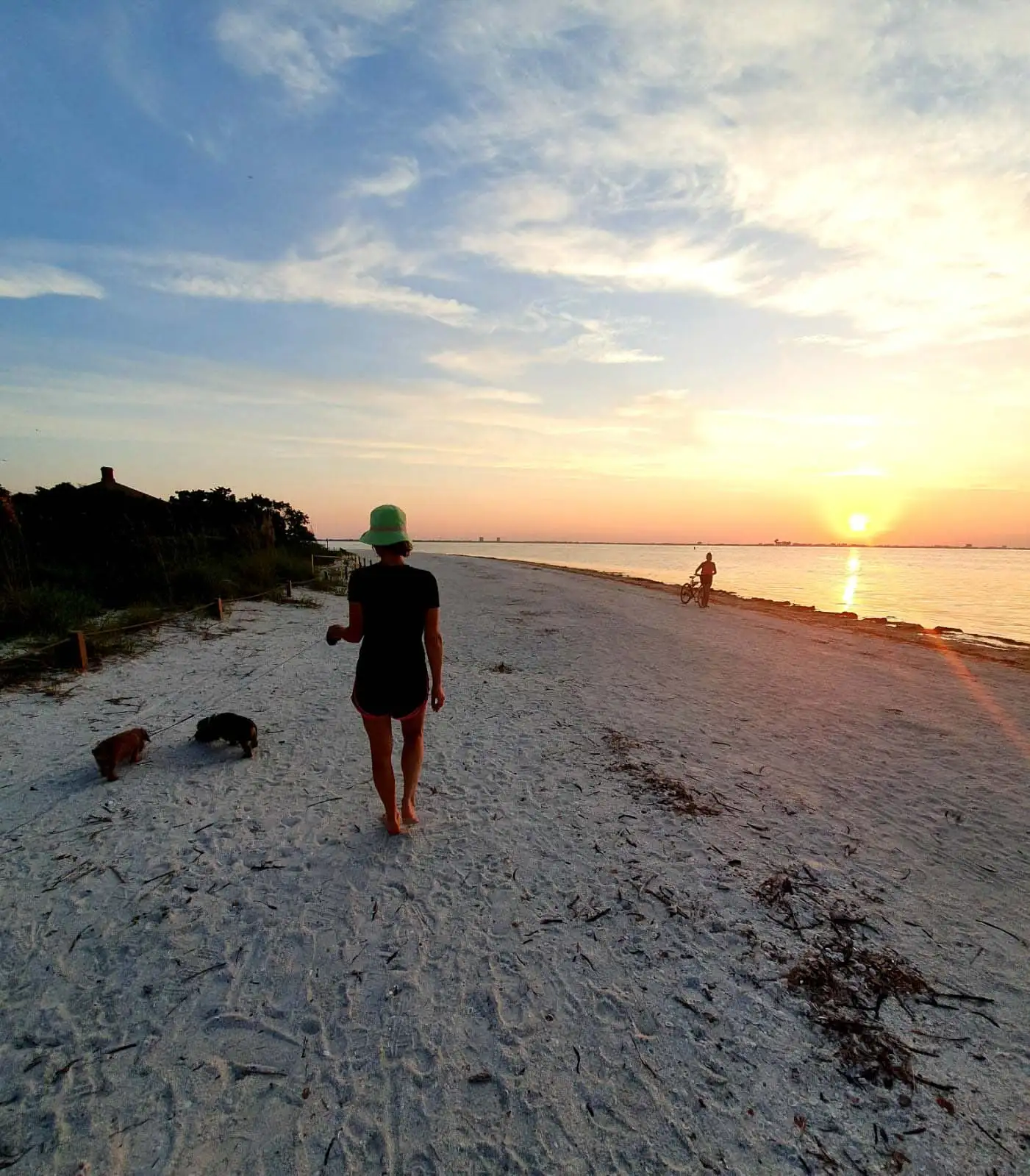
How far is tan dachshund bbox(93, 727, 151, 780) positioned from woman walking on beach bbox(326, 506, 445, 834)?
262 cm

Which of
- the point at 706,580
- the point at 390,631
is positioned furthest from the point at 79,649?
the point at 706,580

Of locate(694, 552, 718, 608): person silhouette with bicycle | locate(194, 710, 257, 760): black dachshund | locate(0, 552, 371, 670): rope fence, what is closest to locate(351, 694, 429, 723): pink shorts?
locate(194, 710, 257, 760): black dachshund

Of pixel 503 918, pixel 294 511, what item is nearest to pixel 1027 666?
pixel 503 918

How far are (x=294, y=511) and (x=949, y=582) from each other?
1933 inches

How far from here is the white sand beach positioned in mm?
2061

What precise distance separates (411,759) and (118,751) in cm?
270

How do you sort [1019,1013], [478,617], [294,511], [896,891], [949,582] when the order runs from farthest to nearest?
[949,582] < [294,511] < [478,617] < [896,891] < [1019,1013]

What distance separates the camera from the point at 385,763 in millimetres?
3836

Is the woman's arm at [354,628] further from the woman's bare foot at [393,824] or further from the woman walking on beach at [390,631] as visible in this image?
the woman's bare foot at [393,824]

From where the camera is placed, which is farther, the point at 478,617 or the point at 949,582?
the point at 949,582

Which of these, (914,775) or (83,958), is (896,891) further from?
(83,958)

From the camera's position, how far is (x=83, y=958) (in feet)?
9.20

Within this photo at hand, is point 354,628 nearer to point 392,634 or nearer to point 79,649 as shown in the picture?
point 392,634

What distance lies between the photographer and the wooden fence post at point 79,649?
23.9ft
